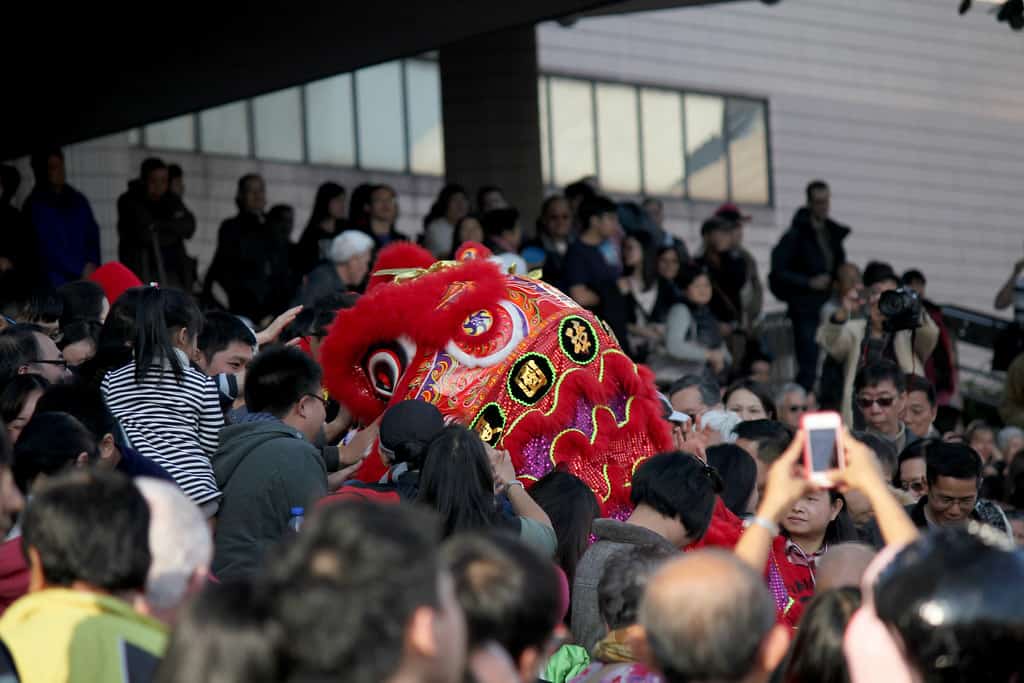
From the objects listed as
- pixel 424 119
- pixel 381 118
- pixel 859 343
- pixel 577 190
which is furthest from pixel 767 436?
pixel 424 119

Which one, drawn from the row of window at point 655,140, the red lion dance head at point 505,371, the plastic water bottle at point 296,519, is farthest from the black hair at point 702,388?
the row of window at point 655,140

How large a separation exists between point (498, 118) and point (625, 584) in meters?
A: 11.6

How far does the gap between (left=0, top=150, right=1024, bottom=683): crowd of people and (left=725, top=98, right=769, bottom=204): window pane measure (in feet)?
40.4

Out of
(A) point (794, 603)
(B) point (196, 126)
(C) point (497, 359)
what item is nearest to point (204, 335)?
(C) point (497, 359)

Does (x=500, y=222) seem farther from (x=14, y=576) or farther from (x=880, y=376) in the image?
(x=14, y=576)

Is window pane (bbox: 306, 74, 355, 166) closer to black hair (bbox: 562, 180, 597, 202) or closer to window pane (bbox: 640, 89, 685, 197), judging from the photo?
window pane (bbox: 640, 89, 685, 197)

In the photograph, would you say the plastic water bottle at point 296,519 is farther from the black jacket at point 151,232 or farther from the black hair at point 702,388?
the black jacket at point 151,232

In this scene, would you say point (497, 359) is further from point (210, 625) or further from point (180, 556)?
point (210, 625)

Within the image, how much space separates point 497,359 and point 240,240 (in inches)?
205

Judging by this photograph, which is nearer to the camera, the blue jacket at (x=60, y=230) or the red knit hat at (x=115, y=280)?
the red knit hat at (x=115, y=280)

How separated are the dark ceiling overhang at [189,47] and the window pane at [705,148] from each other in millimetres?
12594

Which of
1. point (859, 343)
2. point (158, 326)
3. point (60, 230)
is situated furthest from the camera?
point (859, 343)

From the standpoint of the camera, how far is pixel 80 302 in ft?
25.0

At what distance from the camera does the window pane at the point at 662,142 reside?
23734mm
